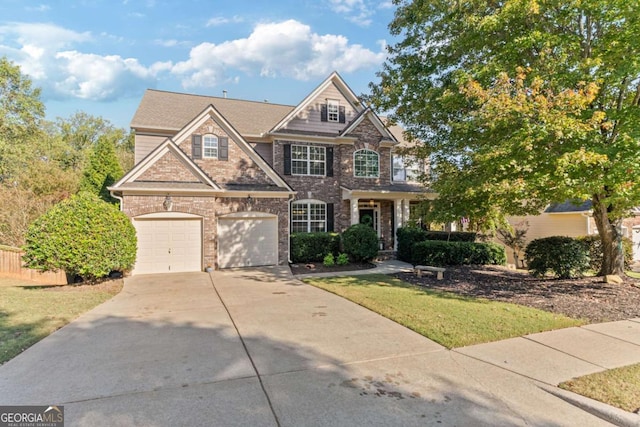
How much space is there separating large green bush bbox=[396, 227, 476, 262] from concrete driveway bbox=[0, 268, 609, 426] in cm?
926

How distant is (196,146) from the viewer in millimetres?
13883

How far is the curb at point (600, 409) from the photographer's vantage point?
3201mm

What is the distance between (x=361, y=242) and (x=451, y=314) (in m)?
7.20

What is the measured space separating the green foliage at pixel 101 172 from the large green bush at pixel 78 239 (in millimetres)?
10783

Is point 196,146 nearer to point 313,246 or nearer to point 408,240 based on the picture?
point 313,246

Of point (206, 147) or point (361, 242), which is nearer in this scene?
point (361, 242)

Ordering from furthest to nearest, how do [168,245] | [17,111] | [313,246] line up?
[17,111] → [313,246] → [168,245]

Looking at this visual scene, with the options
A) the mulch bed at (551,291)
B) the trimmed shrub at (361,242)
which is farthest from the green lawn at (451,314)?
the trimmed shrub at (361,242)

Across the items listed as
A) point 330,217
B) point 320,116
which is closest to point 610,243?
point 330,217

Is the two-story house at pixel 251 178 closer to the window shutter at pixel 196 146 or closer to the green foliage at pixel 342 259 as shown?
the window shutter at pixel 196 146

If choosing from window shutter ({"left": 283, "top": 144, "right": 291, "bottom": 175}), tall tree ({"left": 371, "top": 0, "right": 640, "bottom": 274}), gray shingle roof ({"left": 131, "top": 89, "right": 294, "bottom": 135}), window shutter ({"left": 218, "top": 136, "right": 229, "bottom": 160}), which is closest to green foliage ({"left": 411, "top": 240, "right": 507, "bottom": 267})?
tall tree ({"left": 371, "top": 0, "right": 640, "bottom": 274})

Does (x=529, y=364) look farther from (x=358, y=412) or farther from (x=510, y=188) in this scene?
(x=510, y=188)

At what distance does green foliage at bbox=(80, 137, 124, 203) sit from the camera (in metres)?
19.7

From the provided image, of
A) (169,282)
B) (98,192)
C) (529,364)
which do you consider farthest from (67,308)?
(98,192)
